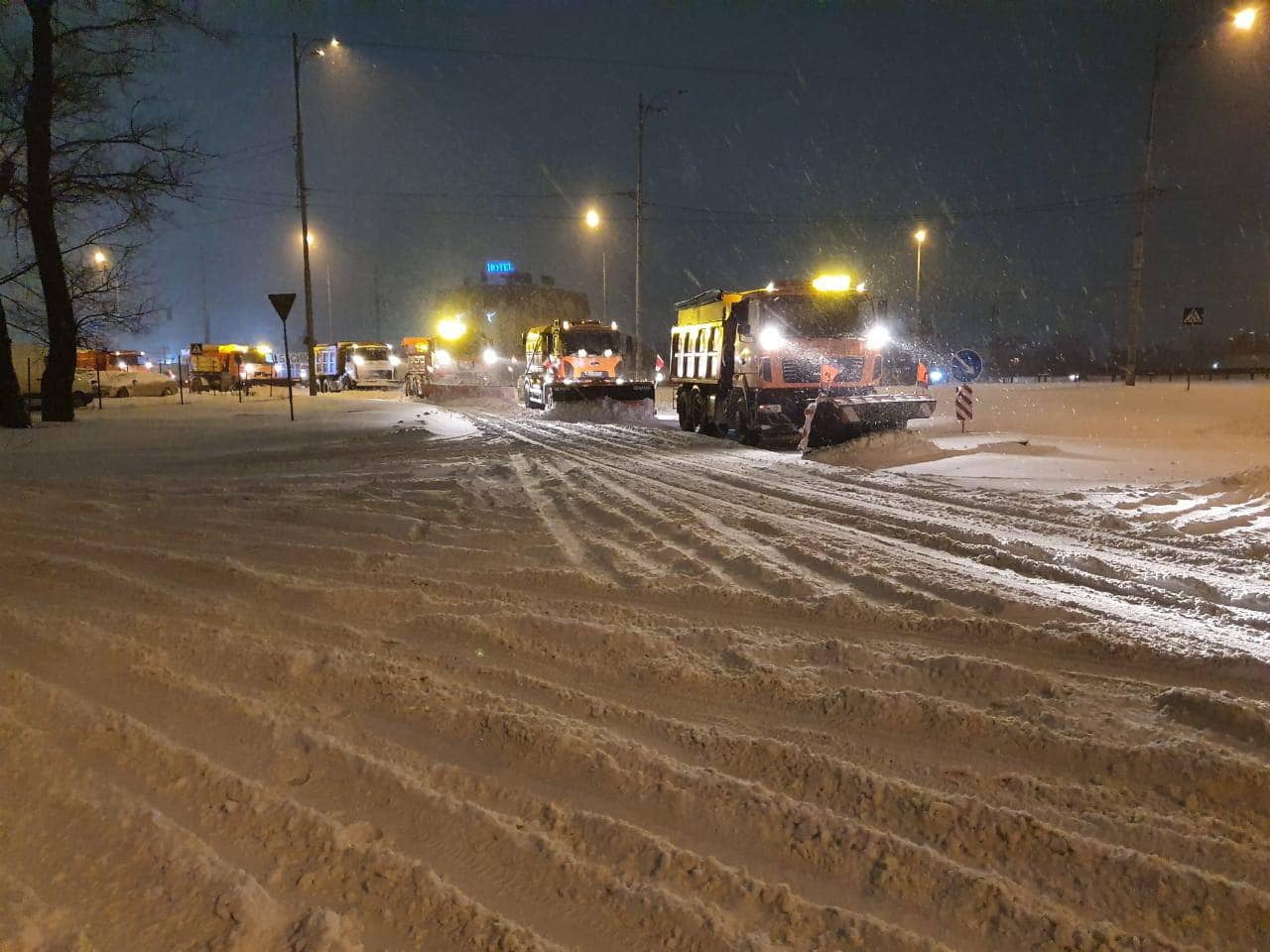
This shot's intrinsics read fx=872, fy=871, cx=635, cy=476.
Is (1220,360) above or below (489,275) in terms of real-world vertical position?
below

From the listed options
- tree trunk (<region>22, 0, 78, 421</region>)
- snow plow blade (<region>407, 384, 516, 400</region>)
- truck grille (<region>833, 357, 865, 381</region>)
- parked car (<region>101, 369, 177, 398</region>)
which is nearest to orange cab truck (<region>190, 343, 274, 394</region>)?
parked car (<region>101, 369, 177, 398</region>)

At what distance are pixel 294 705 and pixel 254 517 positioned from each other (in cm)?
520

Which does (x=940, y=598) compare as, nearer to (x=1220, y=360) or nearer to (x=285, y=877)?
(x=285, y=877)

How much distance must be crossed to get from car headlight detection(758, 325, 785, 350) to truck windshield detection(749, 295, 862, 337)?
14cm

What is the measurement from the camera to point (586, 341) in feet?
93.3

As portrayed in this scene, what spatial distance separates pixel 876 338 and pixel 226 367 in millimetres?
48863

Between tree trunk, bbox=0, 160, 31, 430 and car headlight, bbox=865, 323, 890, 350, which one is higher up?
car headlight, bbox=865, 323, 890, 350

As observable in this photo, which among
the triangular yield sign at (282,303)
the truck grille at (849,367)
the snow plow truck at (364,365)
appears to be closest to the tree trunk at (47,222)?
the triangular yield sign at (282,303)

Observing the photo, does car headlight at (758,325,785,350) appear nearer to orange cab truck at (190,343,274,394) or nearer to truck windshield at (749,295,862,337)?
truck windshield at (749,295,862,337)

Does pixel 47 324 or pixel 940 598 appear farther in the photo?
pixel 47 324

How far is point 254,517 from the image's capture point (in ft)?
29.2

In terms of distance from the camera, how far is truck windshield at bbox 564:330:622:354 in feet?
93.0

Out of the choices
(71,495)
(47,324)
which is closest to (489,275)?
(47,324)


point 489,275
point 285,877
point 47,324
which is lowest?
point 285,877
